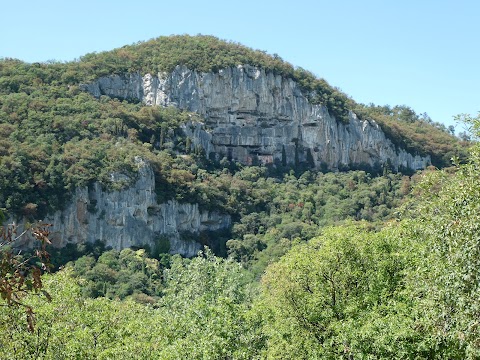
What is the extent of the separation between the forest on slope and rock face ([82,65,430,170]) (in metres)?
2.47

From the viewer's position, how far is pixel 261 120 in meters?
115

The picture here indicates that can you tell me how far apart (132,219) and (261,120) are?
40558 millimetres

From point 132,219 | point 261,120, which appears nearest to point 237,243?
point 132,219

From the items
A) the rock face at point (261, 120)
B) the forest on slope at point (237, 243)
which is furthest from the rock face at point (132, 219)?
the rock face at point (261, 120)

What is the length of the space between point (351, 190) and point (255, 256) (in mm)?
29326

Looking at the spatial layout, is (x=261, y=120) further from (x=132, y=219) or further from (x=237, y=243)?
(x=132, y=219)

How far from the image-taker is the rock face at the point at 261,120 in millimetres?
111438

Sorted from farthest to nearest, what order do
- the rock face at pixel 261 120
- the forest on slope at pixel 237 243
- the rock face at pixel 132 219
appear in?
the rock face at pixel 261 120 → the rock face at pixel 132 219 → the forest on slope at pixel 237 243

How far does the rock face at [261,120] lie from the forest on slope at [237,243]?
8.09 ft

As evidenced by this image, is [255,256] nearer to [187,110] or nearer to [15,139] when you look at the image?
[15,139]

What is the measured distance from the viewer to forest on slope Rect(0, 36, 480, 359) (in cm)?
1438

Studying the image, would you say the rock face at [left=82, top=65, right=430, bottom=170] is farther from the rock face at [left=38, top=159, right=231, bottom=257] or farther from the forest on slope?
the rock face at [left=38, top=159, right=231, bottom=257]

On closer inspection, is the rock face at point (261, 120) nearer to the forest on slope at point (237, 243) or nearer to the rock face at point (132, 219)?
the forest on slope at point (237, 243)

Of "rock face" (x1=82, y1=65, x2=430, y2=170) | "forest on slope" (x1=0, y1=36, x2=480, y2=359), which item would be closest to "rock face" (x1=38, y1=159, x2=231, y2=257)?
"forest on slope" (x1=0, y1=36, x2=480, y2=359)
